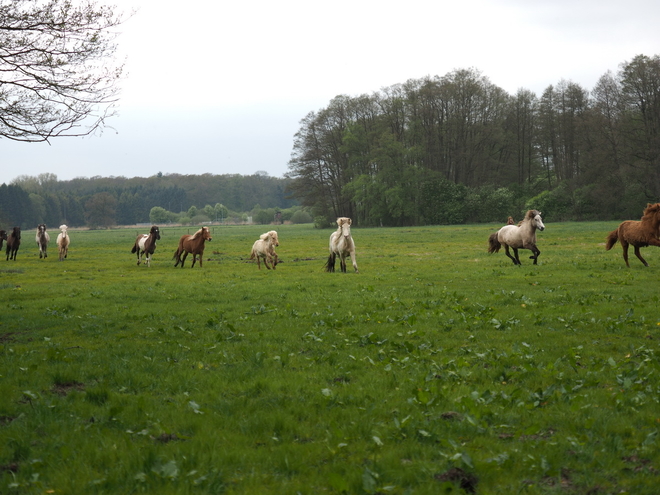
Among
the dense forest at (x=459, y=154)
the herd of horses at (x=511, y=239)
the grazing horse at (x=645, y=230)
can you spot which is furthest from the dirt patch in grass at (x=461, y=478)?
the dense forest at (x=459, y=154)

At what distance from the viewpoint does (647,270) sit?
19484mm

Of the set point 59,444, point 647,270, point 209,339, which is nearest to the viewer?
point 59,444

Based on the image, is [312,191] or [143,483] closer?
[143,483]

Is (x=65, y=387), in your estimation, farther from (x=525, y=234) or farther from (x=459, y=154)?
(x=459, y=154)

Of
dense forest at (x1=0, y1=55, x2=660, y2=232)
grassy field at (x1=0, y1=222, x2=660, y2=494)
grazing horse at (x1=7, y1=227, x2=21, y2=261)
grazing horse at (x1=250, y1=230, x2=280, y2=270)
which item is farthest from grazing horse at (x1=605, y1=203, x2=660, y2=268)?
dense forest at (x1=0, y1=55, x2=660, y2=232)

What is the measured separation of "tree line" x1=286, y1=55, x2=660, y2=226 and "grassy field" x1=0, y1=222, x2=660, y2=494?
62.3 m

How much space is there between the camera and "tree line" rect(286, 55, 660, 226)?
242ft

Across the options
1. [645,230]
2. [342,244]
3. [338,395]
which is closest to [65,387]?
[338,395]

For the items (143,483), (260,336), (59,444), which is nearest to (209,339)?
(260,336)

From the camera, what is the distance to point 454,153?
8250cm

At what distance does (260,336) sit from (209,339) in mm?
941

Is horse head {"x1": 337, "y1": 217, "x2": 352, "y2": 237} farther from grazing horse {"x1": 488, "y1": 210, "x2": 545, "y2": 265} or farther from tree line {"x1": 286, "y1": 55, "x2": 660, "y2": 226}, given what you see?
tree line {"x1": 286, "y1": 55, "x2": 660, "y2": 226}

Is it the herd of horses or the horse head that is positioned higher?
the horse head

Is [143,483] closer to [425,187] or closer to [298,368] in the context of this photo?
[298,368]
